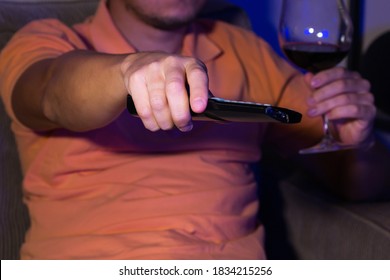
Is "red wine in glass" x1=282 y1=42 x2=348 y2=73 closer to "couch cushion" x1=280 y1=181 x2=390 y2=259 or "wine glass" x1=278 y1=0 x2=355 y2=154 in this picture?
"wine glass" x1=278 y1=0 x2=355 y2=154

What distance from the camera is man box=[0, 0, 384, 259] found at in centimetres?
99

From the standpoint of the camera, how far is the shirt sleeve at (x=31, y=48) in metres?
0.97

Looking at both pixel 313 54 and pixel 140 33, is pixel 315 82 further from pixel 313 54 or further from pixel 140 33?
pixel 140 33

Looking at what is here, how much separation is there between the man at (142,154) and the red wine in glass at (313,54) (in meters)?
0.03

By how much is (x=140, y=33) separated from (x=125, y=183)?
296mm

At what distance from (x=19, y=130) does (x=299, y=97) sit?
529 millimetres

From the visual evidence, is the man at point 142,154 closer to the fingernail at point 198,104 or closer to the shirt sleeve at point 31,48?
the shirt sleeve at point 31,48

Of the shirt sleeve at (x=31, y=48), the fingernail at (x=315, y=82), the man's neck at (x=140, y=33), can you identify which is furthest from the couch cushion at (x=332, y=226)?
the shirt sleeve at (x=31, y=48)

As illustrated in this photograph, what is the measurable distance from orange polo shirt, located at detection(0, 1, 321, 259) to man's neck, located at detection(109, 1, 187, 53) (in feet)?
0.11

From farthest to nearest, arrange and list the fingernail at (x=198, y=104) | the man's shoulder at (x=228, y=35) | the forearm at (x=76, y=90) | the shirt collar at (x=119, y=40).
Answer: the man's shoulder at (x=228, y=35)
the shirt collar at (x=119, y=40)
the forearm at (x=76, y=90)
the fingernail at (x=198, y=104)

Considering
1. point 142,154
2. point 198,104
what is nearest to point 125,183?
point 142,154

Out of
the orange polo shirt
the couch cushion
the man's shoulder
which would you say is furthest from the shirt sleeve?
the couch cushion
